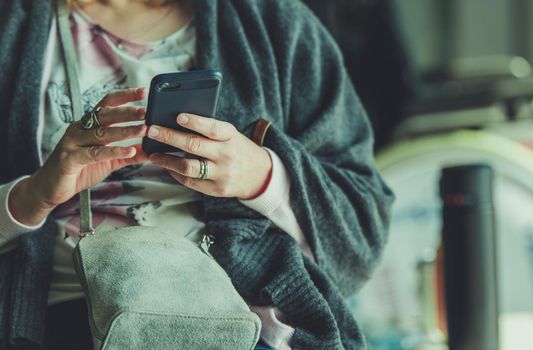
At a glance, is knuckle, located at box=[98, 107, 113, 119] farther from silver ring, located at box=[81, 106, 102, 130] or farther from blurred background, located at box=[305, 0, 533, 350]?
blurred background, located at box=[305, 0, 533, 350]

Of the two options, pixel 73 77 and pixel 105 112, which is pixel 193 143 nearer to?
pixel 105 112

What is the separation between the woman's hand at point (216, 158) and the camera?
2.85ft

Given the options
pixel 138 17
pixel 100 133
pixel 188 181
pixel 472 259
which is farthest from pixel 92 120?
pixel 472 259

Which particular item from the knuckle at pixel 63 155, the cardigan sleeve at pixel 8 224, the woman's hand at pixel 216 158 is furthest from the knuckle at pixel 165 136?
the cardigan sleeve at pixel 8 224

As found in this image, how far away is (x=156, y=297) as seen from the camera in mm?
828

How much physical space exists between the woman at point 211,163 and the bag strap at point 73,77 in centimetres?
2

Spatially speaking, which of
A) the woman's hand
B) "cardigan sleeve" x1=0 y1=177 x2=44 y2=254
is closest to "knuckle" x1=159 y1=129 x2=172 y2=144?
the woman's hand

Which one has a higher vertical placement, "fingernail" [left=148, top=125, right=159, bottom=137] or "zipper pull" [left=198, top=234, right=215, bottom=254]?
"fingernail" [left=148, top=125, right=159, bottom=137]

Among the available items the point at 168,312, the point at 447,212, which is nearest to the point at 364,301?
the point at 447,212

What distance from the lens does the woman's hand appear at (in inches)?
34.2

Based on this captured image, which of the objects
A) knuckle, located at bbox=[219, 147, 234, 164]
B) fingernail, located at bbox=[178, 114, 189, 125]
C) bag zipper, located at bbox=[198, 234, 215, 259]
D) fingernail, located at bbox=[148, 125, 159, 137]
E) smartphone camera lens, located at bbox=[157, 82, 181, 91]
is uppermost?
smartphone camera lens, located at bbox=[157, 82, 181, 91]

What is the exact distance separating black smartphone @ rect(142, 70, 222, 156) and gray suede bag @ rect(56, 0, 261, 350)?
13 centimetres

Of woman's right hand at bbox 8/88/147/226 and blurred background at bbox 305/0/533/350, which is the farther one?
blurred background at bbox 305/0/533/350

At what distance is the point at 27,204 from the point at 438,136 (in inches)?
40.4
